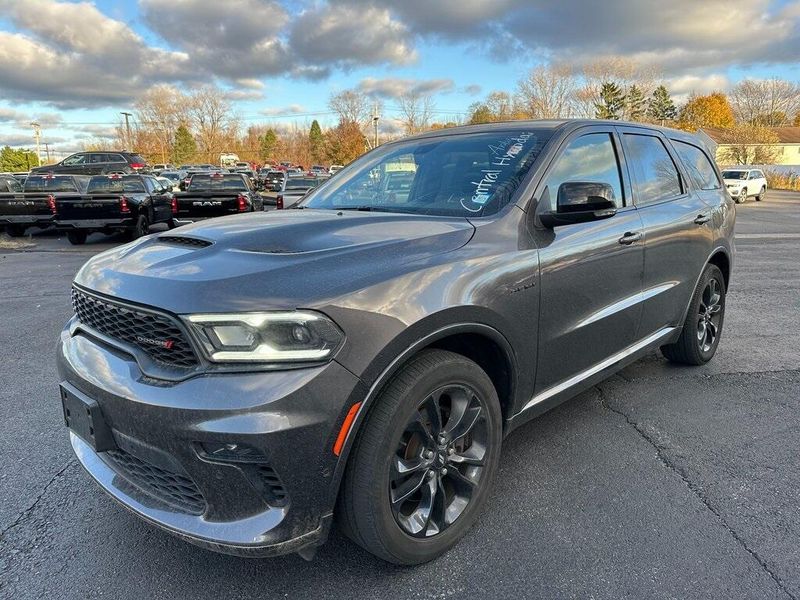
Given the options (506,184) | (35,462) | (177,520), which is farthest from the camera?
(35,462)

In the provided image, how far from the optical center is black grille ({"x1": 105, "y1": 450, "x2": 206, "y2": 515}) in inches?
77.0

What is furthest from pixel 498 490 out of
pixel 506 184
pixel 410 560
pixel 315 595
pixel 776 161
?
pixel 776 161

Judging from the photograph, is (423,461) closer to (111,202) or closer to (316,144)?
(111,202)

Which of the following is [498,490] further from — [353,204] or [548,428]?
[353,204]

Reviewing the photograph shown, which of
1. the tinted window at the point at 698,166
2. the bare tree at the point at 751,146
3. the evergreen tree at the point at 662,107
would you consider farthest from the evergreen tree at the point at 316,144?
the tinted window at the point at 698,166

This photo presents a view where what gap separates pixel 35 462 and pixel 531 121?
3.59 metres

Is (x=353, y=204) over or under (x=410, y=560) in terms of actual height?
over

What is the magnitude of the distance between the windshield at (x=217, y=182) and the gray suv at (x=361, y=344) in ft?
41.4

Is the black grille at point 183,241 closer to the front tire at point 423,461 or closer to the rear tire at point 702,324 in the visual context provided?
the front tire at point 423,461

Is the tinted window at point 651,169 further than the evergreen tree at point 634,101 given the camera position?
No

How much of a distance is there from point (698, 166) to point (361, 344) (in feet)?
12.8

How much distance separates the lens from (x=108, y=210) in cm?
1276

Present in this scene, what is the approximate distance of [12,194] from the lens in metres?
14.3

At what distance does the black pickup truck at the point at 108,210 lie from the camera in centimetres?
1265
